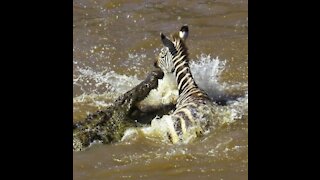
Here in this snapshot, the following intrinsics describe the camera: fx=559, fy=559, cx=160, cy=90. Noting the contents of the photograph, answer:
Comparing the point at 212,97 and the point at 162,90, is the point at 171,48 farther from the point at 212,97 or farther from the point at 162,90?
the point at 212,97

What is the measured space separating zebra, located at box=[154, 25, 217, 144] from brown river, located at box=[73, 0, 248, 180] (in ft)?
0.47

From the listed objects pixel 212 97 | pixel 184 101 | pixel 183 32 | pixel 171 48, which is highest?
pixel 183 32

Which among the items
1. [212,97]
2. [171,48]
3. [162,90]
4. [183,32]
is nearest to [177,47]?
[171,48]

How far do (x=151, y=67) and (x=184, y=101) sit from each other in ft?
7.95

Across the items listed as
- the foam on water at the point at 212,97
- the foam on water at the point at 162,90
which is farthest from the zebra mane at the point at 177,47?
the foam on water at the point at 212,97

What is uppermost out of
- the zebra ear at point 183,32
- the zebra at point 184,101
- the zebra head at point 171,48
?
the zebra ear at point 183,32

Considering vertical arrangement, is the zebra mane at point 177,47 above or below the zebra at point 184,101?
above

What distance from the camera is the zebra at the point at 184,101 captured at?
514 centimetres

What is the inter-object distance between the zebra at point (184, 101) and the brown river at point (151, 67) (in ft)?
0.47

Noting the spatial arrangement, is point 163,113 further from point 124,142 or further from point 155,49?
point 155,49

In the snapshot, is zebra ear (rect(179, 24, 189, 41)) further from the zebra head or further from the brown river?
the brown river

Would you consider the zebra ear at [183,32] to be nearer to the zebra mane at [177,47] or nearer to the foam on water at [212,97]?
the zebra mane at [177,47]

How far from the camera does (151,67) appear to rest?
8.00m
